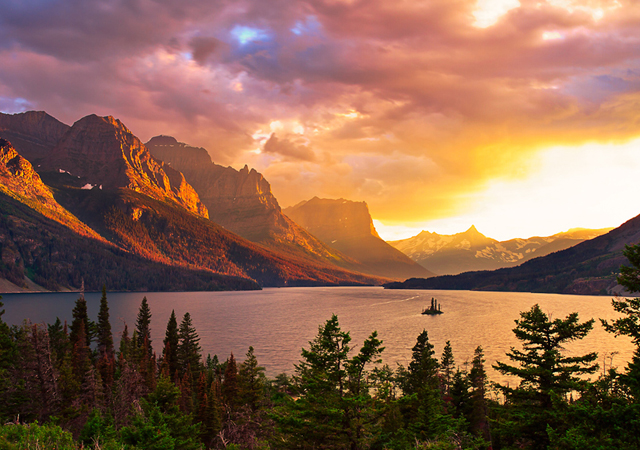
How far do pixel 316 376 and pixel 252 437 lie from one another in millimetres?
19057

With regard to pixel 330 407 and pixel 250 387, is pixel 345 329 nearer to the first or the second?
pixel 250 387

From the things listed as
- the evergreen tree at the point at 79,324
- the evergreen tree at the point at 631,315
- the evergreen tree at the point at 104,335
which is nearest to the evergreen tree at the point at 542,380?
the evergreen tree at the point at 631,315

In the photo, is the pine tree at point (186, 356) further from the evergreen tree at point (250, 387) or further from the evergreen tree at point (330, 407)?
the evergreen tree at point (330, 407)

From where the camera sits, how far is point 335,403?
21.0 m

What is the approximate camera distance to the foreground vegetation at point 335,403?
16.4 meters

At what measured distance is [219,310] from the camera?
19962 cm

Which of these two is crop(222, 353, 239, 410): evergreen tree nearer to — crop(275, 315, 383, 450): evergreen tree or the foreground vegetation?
the foreground vegetation

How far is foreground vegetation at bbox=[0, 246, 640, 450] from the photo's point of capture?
1638 cm

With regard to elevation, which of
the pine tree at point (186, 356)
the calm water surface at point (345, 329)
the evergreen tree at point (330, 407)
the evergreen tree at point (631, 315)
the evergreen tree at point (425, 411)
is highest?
the evergreen tree at point (631, 315)

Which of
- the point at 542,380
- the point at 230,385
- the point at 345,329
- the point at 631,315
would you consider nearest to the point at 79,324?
the point at 230,385

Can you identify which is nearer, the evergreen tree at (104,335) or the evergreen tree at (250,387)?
the evergreen tree at (250,387)

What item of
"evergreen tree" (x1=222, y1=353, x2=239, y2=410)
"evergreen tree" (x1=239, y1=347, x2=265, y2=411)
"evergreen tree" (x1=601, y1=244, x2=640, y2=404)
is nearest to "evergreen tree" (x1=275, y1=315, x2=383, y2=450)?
"evergreen tree" (x1=601, y1=244, x2=640, y2=404)

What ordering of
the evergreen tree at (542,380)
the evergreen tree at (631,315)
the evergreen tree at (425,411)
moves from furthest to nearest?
the evergreen tree at (425,411)
the evergreen tree at (542,380)
the evergreen tree at (631,315)

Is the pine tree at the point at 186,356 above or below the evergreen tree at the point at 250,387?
below
